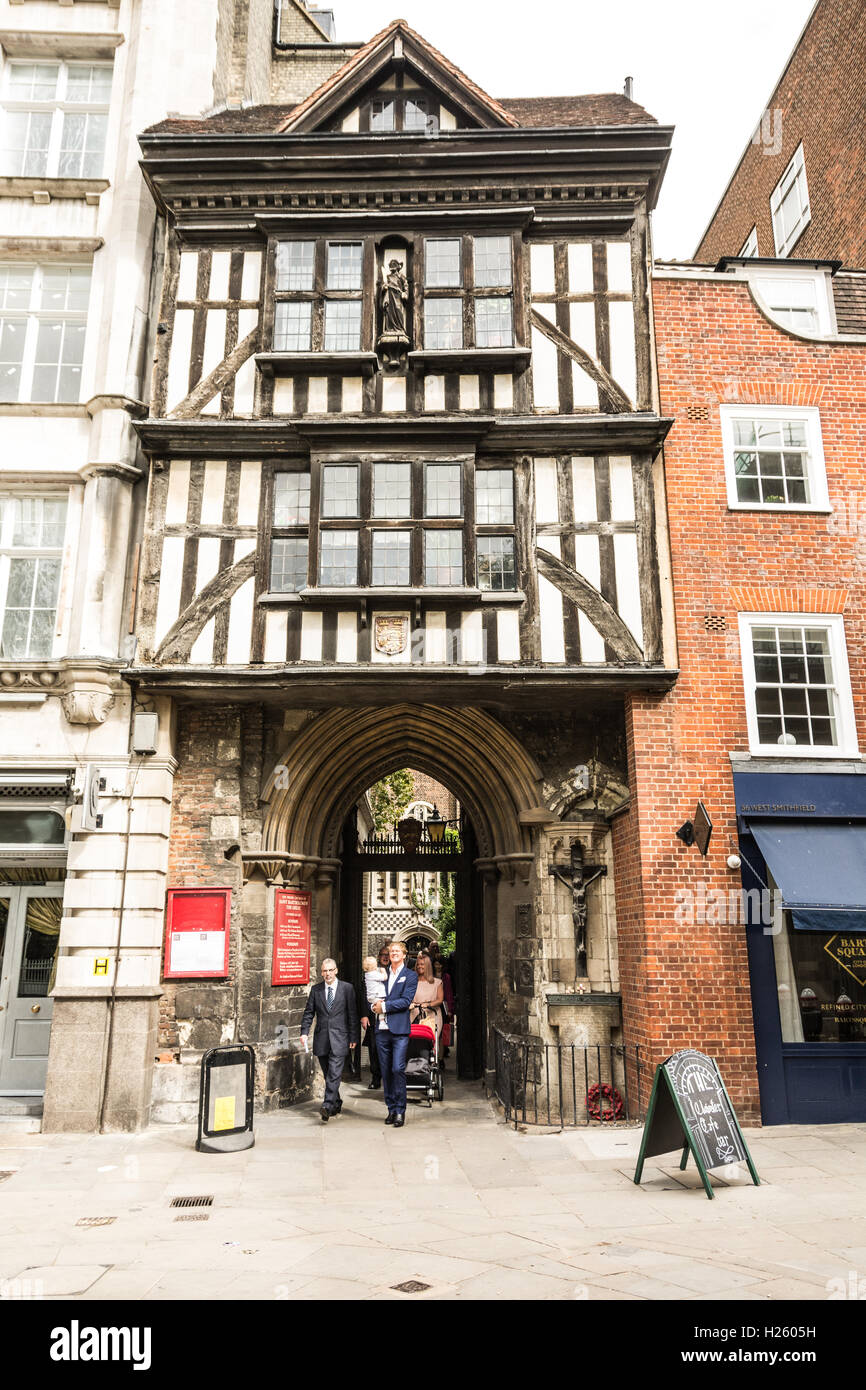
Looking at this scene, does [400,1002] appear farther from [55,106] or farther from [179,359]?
[55,106]

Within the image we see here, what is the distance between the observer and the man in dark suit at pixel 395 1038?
36.1ft

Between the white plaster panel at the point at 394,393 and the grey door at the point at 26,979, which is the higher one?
the white plaster panel at the point at 394,393

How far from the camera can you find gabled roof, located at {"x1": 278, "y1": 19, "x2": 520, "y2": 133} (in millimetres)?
13180

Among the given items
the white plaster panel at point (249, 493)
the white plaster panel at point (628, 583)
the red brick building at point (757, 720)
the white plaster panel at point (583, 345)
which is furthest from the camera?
the white plaster panel at point (583, 345)

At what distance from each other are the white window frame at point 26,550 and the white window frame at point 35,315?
1266 millimetres

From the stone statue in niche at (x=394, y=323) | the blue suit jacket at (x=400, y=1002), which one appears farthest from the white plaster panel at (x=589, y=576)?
the blue suit jacket at (x=400, y=1002)

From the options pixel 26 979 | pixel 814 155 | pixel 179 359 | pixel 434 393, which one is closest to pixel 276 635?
pixel 434 393

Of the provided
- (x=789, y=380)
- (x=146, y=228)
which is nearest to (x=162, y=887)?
(x=146, y=228)

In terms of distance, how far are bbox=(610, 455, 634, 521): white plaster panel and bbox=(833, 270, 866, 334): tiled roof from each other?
12.9ft

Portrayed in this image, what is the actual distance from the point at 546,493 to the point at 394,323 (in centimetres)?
294

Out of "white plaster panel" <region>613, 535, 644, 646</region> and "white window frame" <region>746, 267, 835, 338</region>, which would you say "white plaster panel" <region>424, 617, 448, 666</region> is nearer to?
"white plaster panel" <region>613, 535, 644, 646</region>

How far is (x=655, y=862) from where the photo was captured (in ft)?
36.6

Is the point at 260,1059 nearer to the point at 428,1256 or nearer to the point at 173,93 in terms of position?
the point at 428,1256

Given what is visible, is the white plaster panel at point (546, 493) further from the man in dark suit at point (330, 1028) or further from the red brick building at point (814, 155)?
the red brick building at point (814, 155)
